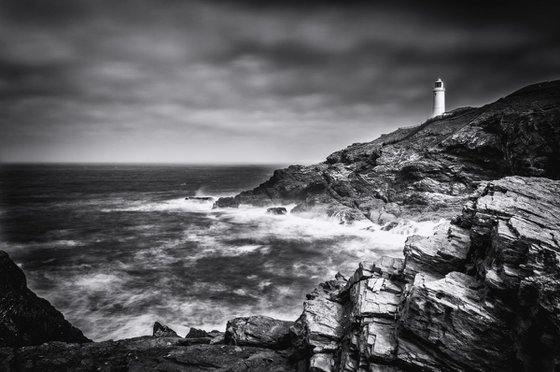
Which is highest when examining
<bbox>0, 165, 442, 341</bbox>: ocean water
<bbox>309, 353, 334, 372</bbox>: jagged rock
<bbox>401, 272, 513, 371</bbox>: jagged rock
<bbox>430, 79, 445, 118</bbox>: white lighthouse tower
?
<bbox>430, 79, 445, 118</bbox>: white lighthouse tower

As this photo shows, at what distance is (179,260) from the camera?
27.5 m

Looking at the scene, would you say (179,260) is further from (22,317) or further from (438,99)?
(438,99)

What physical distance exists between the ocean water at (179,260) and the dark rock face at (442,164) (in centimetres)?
420

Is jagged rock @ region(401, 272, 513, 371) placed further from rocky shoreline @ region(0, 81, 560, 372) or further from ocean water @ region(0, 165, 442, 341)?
ocean water @ region(0, 165, 442, 341)

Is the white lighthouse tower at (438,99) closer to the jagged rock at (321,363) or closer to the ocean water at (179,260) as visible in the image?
the ocean water at (179,260)

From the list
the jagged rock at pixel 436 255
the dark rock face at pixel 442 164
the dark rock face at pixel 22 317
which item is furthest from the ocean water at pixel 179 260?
the jagged rock at pixel 436 255

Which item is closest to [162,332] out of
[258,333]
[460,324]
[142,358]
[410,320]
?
[142,358]

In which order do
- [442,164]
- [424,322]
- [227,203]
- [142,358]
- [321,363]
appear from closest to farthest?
1. [424,322]
2. [321,363]
3. [142,358]
4. [442,164]
5. [227,203]

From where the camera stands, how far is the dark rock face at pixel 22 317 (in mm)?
11750

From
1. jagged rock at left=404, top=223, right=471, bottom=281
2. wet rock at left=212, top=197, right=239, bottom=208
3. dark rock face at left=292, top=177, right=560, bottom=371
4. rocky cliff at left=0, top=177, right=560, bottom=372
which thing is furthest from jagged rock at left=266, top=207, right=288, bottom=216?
jagged rock at left=404, top=223, right=471, bottom=281

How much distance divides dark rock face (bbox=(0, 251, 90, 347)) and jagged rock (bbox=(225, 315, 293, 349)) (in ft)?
26.2

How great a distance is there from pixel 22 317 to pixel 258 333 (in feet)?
33.0

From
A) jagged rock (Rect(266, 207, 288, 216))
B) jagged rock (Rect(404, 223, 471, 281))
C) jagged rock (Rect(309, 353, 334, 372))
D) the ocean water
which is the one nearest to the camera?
jagged rock (Rect(309, 353, 334, 372))

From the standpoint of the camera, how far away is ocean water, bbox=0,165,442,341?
60.6 feet
